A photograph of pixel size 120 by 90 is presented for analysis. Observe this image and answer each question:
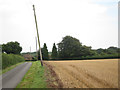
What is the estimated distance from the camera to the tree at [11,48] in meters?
88.5

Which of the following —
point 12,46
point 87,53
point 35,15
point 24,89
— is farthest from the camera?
point 12,46

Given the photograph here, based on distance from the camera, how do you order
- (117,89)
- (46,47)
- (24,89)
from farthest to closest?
(46,47), (24,89), (117,89)

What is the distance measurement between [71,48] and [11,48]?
44214mm

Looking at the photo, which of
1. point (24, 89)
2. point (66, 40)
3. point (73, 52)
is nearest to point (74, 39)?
point (66, 40)

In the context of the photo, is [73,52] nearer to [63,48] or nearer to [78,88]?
[63,48]

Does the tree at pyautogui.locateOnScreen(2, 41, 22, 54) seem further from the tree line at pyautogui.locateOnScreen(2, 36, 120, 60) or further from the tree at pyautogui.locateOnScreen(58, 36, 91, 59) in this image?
the tree at pyautogui.locateOnScreen(58, 36, 91, 59)

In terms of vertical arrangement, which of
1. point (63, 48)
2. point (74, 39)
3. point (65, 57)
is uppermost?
point (74, 39)

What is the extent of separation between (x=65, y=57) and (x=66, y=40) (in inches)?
381

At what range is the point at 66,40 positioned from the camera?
71875 mm

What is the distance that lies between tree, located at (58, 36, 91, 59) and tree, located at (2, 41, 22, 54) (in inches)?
1358

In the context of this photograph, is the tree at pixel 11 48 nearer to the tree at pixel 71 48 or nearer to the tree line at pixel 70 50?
the tree line at pixel 70 50

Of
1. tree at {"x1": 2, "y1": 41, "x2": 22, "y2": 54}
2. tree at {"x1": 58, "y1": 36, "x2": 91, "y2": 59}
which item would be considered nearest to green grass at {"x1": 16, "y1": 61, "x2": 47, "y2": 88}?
tree at {"x1": 58, "y1": 36, "x2": 91, "y2": 59}

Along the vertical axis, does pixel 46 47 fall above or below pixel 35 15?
below

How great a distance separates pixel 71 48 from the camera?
223 ft
